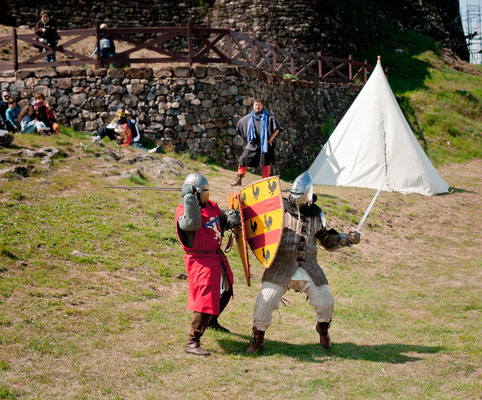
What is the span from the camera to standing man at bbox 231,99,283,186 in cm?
1026

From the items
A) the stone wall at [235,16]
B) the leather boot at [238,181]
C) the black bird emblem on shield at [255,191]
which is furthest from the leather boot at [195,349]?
the stone wall at [235,16]

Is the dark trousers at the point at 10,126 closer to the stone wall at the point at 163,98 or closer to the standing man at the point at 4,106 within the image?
the standing man at the point at 4,106

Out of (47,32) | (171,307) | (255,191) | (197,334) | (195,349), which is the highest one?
(47,32)

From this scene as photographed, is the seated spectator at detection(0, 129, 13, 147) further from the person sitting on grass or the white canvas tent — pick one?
the white canvas tent

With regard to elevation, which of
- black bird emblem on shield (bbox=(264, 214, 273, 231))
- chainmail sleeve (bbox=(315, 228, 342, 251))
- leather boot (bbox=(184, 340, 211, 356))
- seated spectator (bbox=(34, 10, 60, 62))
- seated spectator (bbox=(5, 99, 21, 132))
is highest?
seated spectator (bbox=(34, 10, 60, 62))

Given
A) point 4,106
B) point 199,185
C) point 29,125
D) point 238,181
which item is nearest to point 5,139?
point 29,125

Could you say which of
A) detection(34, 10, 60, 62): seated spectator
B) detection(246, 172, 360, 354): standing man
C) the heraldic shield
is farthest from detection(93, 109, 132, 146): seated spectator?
detection(246, 172, 360, 354): standing man

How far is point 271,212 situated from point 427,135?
15311mm

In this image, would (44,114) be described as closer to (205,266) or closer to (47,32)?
(47,32)

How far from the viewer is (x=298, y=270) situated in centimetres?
500

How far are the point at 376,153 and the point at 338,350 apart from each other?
28.3ft

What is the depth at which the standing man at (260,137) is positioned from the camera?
10258mm

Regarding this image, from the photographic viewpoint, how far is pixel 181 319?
5707 mm

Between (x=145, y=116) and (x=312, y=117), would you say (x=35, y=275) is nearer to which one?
(x=145, y=116)
